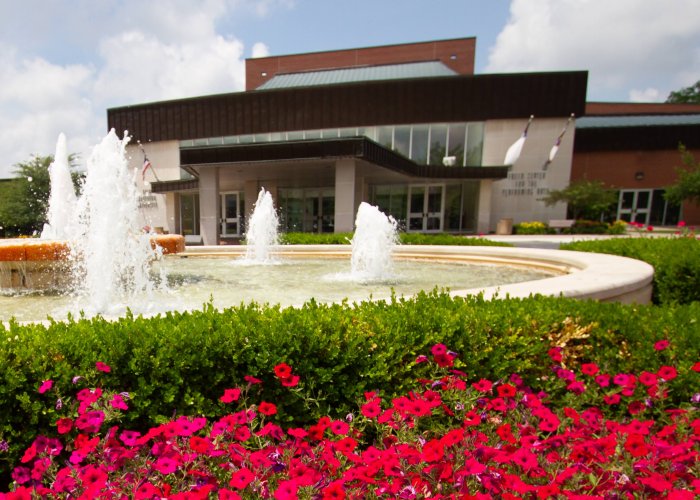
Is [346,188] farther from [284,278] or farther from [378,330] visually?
[378,330]

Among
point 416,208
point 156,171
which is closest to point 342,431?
point 416,208

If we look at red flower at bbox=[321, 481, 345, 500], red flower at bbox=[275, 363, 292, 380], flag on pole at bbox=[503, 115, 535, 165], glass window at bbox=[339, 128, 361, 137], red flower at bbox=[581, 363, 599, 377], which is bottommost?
red flower at bbox=[321, 481, 345, 500]

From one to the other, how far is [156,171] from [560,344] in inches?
1398

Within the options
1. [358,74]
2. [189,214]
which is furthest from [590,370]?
[358,74]

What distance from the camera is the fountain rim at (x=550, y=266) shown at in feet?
14.6

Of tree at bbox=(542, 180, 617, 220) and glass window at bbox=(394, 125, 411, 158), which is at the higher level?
glass window at bbox=(394, 125, 411, 158)

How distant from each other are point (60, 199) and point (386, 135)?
20.8m

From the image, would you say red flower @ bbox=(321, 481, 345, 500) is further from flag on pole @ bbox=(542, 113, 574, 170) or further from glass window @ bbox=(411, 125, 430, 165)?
flag on pole @ bbox=(542, 113, 574, 170)

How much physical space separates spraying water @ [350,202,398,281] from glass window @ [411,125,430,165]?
19.4m

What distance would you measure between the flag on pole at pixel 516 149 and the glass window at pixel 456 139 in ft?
10.4

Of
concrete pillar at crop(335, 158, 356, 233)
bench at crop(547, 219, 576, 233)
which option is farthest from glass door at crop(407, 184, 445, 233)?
concrete pillar at crop(335, 158, 356, 233)

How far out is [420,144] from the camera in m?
27.6

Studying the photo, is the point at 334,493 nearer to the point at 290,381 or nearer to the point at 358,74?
the point at 290,381

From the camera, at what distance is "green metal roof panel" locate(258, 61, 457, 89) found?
33.8 metres
